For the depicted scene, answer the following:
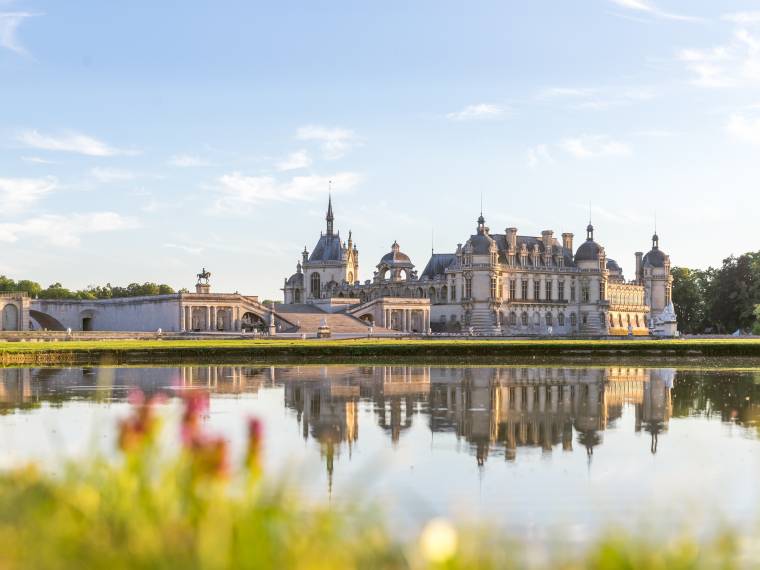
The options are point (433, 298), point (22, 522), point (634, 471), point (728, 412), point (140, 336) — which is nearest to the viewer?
point (22, 522)

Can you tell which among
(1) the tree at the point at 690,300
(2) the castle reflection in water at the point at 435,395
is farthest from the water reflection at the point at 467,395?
(1) the tree at the point at 690,300

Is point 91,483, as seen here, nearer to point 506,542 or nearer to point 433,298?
point 506,542

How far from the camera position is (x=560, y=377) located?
1419 inches

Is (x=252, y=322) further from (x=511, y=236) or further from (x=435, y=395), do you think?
(x=435, y=395)

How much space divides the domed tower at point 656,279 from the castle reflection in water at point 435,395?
8992cm

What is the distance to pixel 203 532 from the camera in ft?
17.2

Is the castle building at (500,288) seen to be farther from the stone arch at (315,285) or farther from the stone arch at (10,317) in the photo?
the stone arch at (10,317)

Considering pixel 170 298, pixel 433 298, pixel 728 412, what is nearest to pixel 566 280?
pixel 433 298

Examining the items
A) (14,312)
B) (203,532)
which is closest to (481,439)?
(203,532)

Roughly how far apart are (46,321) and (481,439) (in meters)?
86.1

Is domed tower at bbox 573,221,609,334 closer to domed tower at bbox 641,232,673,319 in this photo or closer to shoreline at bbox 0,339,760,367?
domed tower at bbox 641,232,673,319

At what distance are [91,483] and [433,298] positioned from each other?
109m

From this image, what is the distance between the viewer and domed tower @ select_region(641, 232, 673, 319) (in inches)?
5133

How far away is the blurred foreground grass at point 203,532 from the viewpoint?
16.9ft
